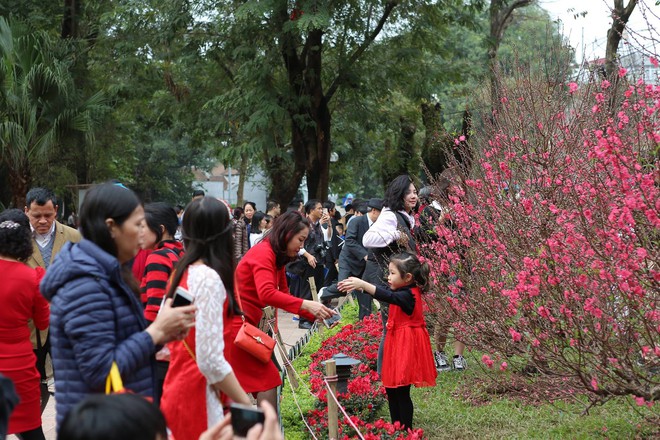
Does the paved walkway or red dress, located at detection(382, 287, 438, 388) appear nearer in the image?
red dress, located at detection(382, 287, 438, 388)

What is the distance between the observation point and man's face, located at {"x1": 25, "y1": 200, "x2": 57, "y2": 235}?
6488mm

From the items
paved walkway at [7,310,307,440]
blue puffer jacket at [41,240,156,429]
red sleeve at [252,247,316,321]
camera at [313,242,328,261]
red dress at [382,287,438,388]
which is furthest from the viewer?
camera at [313,242,328,261]

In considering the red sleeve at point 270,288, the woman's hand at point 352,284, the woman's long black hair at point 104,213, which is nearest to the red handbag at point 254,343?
the red sleeve at point 270,288

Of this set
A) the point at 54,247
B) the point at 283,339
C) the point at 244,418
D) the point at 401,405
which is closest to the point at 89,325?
the point at 244,418

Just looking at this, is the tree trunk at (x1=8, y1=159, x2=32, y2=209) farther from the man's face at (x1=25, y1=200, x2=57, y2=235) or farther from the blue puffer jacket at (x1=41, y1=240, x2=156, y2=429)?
the blue puffer jacket at (x1=41, y1=240, x2=156, y2=429)

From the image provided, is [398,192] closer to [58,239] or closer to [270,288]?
[270,288]

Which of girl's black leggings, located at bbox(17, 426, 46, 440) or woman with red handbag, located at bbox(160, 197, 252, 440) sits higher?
woman with red handbag, located at bbox(160, 197, 252, 440)

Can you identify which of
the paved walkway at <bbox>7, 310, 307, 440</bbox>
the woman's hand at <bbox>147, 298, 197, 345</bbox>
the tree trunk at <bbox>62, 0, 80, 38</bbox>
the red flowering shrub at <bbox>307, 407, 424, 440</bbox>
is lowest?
the paved walkway at <bbox>7, 310, 307, 440</bbox>

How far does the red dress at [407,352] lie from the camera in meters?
6.02

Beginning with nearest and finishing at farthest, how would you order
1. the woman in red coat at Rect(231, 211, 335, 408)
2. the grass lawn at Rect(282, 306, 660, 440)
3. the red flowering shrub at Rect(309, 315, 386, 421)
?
the woman in red coat at Rect(231, 211, 335, 408)
the grass lawn at Rect(282, 306, 660, 440)
the red flowering shrub at Rect(309, 315, 386, 421)

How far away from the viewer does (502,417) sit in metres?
7.12

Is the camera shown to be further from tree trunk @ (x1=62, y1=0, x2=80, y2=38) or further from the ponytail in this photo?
tree trunk @ (x1=62, y1=0, x2=80, y2=38)

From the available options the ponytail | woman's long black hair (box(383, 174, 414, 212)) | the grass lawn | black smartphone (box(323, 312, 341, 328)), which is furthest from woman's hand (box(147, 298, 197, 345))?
woman's long black hair (box(383, 174, 414, 212))

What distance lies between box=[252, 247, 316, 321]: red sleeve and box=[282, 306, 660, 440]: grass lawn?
5.39 feet
